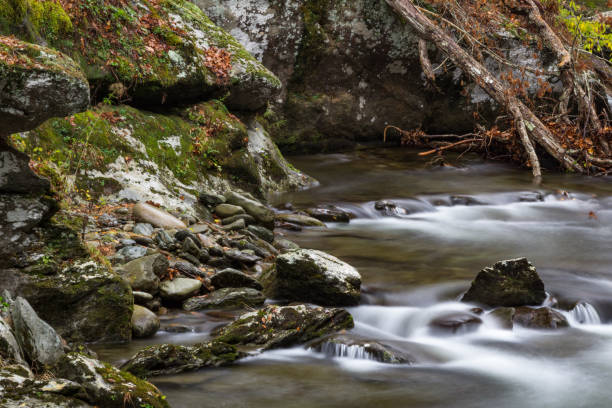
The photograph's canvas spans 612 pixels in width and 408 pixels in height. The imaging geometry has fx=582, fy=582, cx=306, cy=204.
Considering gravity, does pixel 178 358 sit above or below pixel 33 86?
below

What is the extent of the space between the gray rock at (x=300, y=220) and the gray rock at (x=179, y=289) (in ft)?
9.72

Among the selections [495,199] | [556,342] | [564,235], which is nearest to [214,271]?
[556,342]

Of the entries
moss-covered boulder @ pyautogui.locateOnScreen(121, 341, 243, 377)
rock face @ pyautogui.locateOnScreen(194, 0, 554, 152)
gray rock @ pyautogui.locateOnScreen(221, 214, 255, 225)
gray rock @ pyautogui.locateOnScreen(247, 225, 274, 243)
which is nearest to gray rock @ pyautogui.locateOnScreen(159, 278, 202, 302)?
moss-covered boulder @ pyautogui.locateOnScreen(121, 341, 243, 377)

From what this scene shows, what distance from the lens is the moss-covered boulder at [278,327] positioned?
13.6ft

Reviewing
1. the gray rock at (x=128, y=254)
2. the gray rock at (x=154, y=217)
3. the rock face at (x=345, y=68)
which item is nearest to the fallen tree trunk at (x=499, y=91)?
the rock face at (x=345, y=68)

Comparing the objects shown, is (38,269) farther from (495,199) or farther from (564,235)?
(495,199)

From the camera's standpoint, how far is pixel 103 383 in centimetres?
270

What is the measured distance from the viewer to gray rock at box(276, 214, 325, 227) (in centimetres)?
775

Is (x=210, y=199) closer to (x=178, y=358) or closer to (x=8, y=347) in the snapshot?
(x=178, y=358)

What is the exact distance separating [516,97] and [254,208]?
7.14 metres

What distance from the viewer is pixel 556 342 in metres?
4.60

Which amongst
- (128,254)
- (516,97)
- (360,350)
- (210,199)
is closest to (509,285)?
(360,350)

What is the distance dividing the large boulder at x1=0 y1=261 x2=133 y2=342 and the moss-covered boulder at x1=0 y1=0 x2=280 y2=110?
318cm

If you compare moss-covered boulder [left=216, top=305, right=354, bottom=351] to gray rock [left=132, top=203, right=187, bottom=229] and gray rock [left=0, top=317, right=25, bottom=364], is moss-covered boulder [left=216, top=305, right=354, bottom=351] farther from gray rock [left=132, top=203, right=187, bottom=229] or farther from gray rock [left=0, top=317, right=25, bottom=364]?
gray rock [left=132, top=203, right=187, bottom=229]
